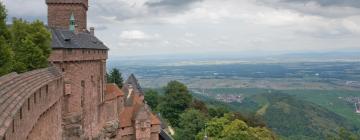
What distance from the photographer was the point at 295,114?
133 m

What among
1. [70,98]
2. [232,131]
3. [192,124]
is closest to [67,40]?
[70,98]

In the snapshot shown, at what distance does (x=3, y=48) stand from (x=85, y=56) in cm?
973

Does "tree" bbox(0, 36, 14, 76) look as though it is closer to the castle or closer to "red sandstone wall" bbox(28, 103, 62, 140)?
the castle

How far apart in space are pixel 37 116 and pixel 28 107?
2.04 metres

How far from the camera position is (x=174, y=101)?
66438mm

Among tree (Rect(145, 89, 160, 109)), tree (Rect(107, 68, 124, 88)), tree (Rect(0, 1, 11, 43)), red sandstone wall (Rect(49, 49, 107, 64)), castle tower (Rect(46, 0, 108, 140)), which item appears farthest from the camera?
tree (Rect(145, 89, 160, 109))

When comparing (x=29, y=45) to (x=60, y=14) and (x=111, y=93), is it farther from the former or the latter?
(x=111, y=93)

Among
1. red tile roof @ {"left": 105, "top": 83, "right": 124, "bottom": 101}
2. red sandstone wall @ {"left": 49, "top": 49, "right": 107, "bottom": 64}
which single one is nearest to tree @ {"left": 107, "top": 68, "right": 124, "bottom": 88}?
red tile roof @ {"left": 105, "top": 83, "right": 124, "bottom": 101}

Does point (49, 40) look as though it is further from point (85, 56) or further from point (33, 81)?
point (33, 81)

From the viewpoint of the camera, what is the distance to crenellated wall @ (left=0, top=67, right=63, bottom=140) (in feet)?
30.7

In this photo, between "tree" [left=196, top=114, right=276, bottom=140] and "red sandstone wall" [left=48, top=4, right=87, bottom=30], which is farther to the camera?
"tree" [left=196, top=114, right=276, bottom=140]

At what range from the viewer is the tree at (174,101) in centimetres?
6644

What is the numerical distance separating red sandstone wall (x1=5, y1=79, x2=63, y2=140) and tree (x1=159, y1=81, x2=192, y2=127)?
4578 cm

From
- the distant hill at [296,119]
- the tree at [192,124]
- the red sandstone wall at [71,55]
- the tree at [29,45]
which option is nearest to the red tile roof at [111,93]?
the red sandstone wall at [71,55]
